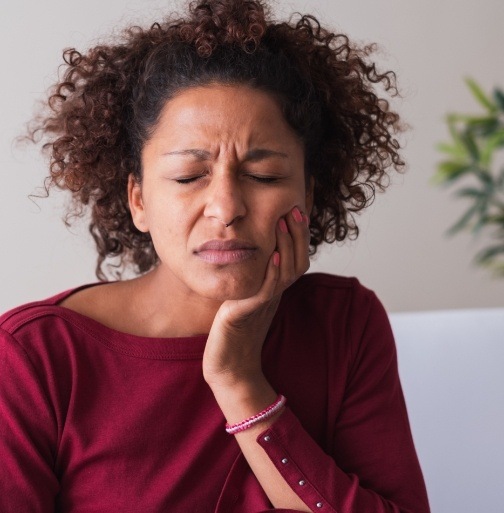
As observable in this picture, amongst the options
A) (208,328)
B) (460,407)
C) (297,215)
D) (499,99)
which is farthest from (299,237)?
(499,99)

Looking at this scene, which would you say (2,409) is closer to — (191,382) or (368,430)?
(191,382)

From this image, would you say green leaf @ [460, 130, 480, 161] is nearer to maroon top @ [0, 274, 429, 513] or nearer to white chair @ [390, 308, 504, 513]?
white chair @ [390, 308, 504, 513]

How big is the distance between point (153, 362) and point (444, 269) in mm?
1377

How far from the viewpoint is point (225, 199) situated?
1.35 meters

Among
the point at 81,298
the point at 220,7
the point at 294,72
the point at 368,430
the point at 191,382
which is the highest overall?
the point at 220,7

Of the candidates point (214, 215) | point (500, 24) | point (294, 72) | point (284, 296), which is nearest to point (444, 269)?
point (500, 24)

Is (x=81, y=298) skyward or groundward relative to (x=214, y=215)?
groundward

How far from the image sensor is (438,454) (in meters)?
2.04

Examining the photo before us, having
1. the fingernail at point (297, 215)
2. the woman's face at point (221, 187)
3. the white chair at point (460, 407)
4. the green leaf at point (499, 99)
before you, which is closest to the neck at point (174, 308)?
the woman's face at point (221, 187)

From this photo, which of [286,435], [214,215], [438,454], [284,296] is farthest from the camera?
[438,454]

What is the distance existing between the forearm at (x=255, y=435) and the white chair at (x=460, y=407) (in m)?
0.66

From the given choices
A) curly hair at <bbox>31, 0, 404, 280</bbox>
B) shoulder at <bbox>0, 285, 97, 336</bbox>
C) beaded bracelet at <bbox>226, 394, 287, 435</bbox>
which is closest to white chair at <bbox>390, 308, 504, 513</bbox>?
curly hair at <bbox>31, 0, 404, 280</bbox>

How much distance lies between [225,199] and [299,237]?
0.16m

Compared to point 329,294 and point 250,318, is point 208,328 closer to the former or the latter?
point 250,318
